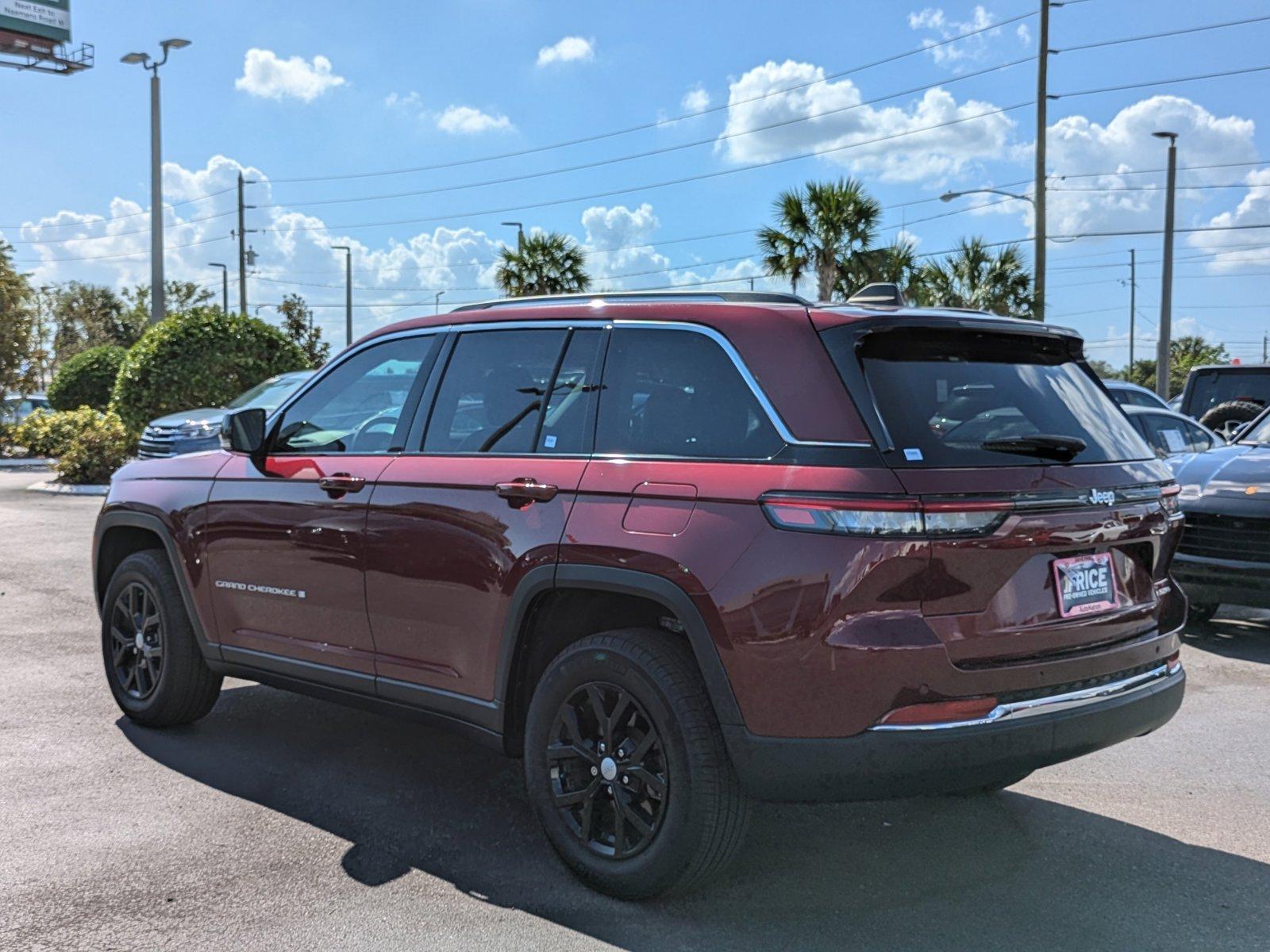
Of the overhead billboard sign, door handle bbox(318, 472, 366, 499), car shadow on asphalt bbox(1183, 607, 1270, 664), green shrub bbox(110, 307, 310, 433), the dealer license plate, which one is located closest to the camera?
the dealer license plate

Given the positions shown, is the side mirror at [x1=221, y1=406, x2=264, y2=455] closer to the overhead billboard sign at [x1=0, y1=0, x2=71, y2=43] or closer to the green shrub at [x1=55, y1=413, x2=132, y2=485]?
the green shrub at [x1=55, y1=413, x2=132, y2=485]

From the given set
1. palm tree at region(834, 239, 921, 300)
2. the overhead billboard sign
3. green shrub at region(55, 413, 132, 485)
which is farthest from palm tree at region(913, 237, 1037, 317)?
the overhead billboard sign

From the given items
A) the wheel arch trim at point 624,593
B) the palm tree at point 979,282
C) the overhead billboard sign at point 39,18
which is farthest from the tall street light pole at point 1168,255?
the overhead billboard sign at point 39,18

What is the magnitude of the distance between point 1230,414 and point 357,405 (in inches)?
444

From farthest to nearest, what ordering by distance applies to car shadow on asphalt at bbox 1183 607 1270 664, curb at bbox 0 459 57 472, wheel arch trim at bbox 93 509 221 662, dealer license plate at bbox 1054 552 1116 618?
curb at bbox 0 459 57 472, car shadow on asphalt at bbox 1183 607 1270 664, wheel arch trim at bbox 93 509 221 662, dealer license plate at bbox 1054 552 1116 618

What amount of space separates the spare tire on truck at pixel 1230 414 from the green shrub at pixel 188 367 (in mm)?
14698

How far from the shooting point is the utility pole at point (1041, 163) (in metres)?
24.0

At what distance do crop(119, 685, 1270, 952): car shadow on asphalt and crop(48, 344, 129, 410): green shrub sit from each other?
82.4ft

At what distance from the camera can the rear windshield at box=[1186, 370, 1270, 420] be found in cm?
1334

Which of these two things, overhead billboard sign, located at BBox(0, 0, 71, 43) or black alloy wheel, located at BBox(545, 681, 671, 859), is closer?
black alloy wheel, located at BBox(545, 681, 671, 859)

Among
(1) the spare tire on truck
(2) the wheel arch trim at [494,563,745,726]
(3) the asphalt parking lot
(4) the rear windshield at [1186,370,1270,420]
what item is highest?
(4) the rear windshield at [1186,370,1270,420]

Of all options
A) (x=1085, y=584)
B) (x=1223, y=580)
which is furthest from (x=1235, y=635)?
(x=1085, y=584)

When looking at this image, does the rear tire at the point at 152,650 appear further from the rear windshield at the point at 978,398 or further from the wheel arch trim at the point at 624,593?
the rear windshield at the point at 978,398

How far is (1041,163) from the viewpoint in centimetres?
2453
